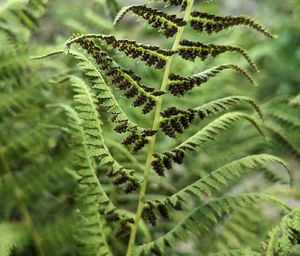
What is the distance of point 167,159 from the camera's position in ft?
3.14

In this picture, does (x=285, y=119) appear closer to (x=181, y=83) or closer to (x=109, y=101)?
(x=181, y=83)

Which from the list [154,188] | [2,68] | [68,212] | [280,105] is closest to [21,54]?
[2,68]

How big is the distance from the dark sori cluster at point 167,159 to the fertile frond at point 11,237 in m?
0.31

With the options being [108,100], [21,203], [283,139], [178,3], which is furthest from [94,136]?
[283,139]

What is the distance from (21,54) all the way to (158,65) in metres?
0.49

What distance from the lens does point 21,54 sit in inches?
51.4

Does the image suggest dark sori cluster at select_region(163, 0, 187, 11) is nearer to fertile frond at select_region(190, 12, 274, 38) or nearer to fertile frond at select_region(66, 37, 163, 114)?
fertile frond at select_region(190, 12, 274, 38)

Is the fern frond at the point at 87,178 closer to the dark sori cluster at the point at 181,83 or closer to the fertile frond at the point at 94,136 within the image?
the fertile frond at the point at 94,136

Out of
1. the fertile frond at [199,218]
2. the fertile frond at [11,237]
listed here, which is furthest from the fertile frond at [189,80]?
the fertile frond at [11,237]

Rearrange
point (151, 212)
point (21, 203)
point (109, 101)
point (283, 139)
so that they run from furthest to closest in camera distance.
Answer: point (283, 139), point (21, 203), point (151, 212), point (109, 101)

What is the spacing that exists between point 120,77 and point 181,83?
0.38ft

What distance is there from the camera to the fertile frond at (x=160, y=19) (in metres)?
0.93

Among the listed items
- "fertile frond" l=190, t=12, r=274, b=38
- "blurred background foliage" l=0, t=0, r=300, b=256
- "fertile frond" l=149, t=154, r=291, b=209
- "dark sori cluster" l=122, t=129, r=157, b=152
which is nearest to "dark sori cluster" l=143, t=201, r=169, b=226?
"fertile frond" l=149, t=154, r=291, b=209

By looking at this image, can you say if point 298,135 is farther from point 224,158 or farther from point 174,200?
point 174,200
